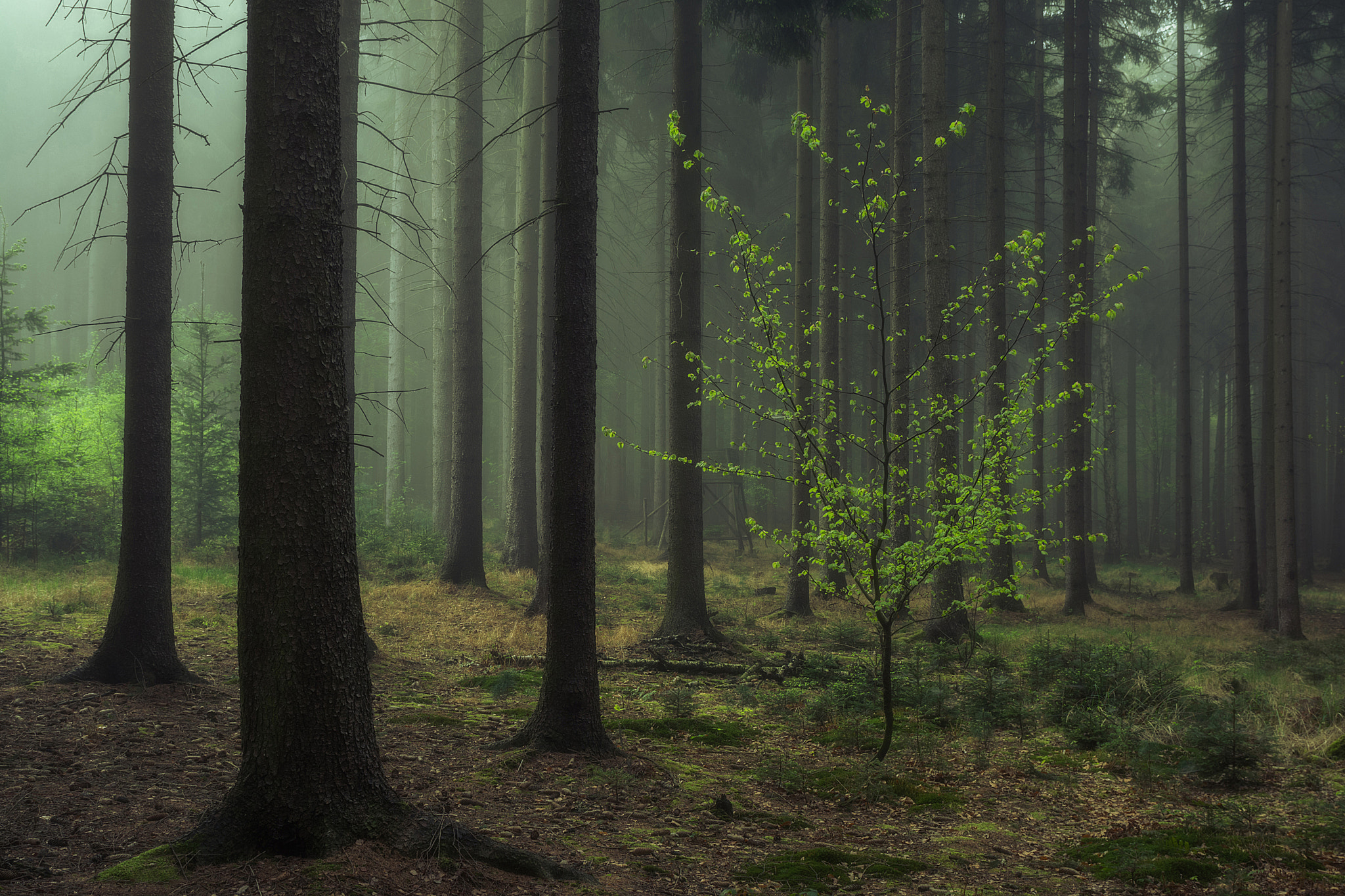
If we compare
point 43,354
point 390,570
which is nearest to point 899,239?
point 390,570

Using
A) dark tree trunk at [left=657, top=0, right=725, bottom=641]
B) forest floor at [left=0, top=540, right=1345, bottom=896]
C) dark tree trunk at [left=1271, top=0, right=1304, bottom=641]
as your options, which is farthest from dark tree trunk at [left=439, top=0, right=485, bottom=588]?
dark tree trunk at [left=1271, top=0, right=1304, bottom=641]

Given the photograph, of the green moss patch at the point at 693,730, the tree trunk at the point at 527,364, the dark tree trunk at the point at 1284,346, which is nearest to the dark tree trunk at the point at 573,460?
the green moss patch at the point at 693,730

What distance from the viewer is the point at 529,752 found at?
5820 mm

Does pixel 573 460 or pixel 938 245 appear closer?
pixel 573 460

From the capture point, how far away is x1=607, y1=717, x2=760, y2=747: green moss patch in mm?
7043

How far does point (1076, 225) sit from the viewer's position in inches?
628

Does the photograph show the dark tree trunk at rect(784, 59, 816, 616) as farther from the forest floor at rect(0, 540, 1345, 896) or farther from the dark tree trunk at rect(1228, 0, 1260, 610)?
the dark tree trunk at rect(1228, 0, 1260, 610)

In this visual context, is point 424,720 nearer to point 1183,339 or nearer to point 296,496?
point 296,496

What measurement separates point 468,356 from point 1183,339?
56.1 ft

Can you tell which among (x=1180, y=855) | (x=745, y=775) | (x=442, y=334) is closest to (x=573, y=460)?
(x=745, y=775)

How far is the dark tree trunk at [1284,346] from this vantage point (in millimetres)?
12445

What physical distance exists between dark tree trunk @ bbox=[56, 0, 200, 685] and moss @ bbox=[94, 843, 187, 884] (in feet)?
13.5

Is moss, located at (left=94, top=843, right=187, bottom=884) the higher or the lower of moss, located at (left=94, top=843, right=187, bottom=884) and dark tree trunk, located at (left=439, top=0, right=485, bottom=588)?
the lower

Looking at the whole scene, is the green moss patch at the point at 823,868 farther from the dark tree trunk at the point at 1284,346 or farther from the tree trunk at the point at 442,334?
the tree trunk at the point at 442,334
